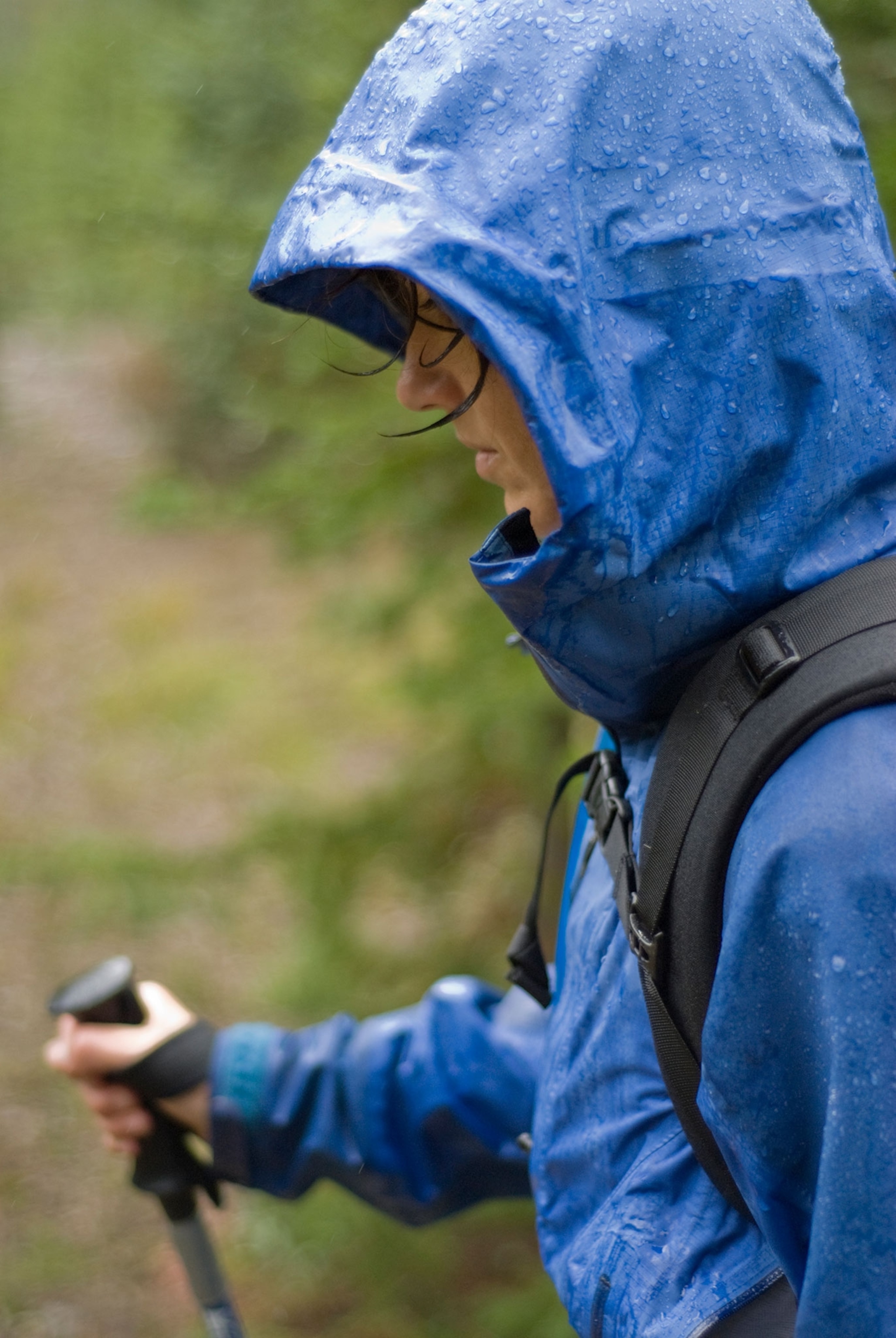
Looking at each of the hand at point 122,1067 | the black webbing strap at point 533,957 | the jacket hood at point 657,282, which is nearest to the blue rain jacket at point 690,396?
the jacket hood at point 657,282

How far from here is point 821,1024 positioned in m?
0.97

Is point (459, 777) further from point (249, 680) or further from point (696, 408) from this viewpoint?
point (249, 680)

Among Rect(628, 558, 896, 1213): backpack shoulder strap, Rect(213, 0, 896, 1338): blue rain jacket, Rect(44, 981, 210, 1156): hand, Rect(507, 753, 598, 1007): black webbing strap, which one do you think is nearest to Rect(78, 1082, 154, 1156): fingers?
Rect(44, 981, 210, 1156): hand

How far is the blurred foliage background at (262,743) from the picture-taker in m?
3.38

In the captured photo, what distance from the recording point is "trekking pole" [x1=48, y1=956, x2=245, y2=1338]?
2.02 meters

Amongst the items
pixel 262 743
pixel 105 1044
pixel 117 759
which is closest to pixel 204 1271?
pixel 105 1044

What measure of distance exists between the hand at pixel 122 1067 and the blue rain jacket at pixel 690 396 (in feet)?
3.16

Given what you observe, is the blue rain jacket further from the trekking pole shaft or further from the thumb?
the trekking pole shaft

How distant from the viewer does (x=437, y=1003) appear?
1.98 m

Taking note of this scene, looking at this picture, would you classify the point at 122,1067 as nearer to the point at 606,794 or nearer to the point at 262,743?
the point at 606,794

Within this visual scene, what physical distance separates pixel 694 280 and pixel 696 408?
12 cm

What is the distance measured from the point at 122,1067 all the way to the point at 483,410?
1.39 m

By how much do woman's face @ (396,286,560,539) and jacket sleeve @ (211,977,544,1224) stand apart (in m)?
1.02

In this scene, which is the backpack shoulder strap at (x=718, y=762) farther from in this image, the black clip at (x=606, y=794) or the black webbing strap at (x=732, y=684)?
the black clip at (x=606, y=794)
